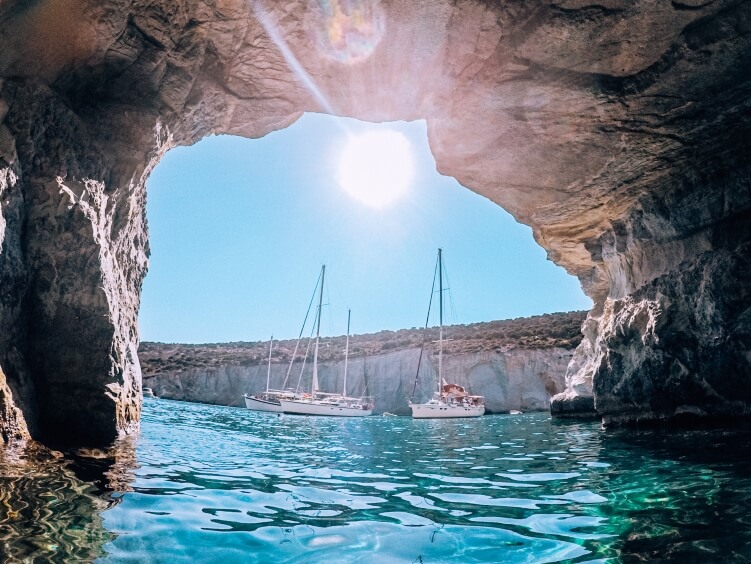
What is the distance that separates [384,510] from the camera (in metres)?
4.80

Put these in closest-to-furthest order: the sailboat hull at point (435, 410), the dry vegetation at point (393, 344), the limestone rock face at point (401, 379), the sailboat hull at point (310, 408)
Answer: the sailboat hull at point (435, 410), the sailboat hull at point (310, 408), the limestone rock face at point (401, 379), the dry vegetation at point (393, 344)

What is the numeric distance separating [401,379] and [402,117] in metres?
41.9

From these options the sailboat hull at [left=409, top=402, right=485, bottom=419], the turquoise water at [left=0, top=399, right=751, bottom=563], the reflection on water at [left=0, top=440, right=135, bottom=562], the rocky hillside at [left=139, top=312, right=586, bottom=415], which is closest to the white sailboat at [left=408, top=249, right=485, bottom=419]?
the sailboat hull at [left=409, top=402, right=485, bottom=419]

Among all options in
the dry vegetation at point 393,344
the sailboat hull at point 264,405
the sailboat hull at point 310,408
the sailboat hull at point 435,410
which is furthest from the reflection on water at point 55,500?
the dry vegetation at point 393,344

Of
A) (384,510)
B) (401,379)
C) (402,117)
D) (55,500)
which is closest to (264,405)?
(401,379)

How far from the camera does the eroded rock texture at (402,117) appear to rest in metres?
7.31

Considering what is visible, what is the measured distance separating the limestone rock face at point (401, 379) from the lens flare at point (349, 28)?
39.3 m

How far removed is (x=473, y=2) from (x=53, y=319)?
8.58m

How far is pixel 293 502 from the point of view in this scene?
5.08m

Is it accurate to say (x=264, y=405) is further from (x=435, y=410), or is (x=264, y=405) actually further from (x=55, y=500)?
(x=55, y=500)

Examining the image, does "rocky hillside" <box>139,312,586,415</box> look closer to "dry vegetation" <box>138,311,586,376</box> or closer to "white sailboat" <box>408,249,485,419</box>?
"dry vegetation" <box>138,311,586,376</box>

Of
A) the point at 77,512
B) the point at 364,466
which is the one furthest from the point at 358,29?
the point at 77,512

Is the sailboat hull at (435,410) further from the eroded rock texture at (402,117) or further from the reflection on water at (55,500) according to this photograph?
the reflection on water at (55,500)

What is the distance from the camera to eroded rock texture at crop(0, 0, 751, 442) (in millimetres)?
7312
